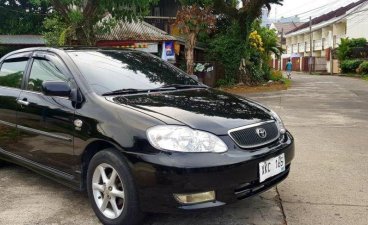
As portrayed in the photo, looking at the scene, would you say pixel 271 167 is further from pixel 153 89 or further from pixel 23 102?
pixel 23 102

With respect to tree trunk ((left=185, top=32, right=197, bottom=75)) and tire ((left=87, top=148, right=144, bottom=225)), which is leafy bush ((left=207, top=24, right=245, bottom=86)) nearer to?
tree trunk ((left=185, top=32, right=197, bottom=75))

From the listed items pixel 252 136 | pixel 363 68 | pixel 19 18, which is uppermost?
pixel 19 18

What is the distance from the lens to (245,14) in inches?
757

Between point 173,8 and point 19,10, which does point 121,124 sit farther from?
point 173,8

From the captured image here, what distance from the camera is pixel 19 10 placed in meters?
19.7

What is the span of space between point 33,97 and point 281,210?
9.16 ft

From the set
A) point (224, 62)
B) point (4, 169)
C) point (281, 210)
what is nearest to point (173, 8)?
point (224, 62)

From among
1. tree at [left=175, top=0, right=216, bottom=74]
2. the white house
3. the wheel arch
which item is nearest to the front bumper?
the wheel arch

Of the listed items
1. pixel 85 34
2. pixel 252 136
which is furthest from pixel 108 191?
pixel 85 34

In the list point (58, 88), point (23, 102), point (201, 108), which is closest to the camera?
point (201, 108)

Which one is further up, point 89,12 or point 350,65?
point 89,12

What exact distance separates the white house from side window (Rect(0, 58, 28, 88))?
3760 cm

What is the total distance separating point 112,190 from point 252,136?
1271 millimetres

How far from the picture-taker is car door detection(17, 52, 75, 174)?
12.7 ft
